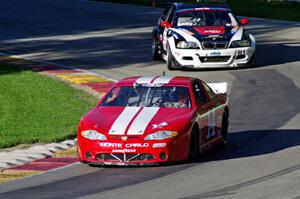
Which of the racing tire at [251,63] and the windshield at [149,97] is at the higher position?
the windshield at [149,97]

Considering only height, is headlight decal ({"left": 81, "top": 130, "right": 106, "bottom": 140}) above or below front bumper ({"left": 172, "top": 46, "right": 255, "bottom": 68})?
above

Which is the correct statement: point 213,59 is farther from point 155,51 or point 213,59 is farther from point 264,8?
point 264,8

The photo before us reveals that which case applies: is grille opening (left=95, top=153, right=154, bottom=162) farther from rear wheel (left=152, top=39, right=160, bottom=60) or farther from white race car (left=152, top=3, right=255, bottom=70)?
rear wheel (left=152, top=39, right=160, bottom=60)

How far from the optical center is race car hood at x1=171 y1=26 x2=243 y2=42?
24828 mm

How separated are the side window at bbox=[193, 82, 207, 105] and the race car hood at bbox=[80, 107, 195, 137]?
54 centimetres

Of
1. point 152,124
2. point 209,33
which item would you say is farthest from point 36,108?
point 209,33

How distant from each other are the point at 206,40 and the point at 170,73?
48.8 inches

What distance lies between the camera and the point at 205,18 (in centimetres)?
2569

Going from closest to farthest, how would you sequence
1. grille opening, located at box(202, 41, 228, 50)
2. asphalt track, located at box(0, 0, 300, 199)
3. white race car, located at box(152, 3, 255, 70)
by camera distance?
1. asphalt track, located at box(0, 0, 300, 199)
2. grille opening, located at box(202, 41, 228, 50)
3. white race car, located at box(152, 3, 255, 70)

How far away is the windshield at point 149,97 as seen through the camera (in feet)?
48.4

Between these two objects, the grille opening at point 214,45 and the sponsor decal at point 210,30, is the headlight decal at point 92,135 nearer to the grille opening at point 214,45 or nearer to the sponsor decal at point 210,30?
the grille opening at point 214,45

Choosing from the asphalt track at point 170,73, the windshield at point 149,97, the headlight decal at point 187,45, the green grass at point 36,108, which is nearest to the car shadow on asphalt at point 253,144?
the asphalt track at point 170,73

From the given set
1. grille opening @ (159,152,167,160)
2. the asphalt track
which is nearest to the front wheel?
the asphalt track

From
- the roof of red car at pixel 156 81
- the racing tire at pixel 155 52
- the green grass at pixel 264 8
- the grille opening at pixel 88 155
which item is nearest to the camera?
the grille opening at pixel 88 155
